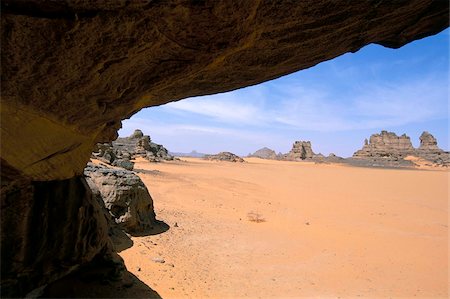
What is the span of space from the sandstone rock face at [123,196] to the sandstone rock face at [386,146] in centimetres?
6009

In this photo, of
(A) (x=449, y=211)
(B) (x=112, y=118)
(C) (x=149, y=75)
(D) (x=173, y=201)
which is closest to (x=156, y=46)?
(C) (x=149, y=75)

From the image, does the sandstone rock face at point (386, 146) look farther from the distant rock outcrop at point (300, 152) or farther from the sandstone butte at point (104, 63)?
the sandstone butte at point (104, 63)

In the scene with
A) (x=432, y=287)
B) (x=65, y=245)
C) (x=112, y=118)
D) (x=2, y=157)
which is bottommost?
(x=432, y=287)

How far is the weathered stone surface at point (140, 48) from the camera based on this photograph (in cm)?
203

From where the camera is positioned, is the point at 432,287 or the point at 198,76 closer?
the point at 198,76

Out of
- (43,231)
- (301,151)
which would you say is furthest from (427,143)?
(43,231)

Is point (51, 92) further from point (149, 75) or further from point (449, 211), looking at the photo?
point (449, 211)

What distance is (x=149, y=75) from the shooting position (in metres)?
2.69

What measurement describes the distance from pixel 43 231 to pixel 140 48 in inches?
96.6

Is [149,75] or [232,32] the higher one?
[232,32]

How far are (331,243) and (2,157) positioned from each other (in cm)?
699

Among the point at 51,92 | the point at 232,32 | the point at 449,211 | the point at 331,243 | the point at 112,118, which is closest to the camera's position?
the point at 232,32

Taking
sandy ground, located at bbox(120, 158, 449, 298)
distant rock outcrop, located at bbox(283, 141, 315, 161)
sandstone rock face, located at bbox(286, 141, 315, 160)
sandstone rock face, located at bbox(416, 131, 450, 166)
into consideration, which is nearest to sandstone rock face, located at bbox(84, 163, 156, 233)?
sandy ground, located at bbox(120, 158, 449, 298)

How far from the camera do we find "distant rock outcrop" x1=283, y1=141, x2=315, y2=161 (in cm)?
6675
